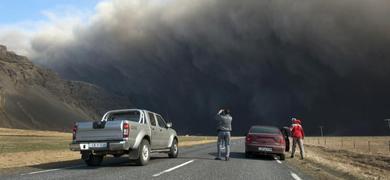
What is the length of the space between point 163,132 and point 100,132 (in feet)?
13.9

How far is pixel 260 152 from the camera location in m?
22.8

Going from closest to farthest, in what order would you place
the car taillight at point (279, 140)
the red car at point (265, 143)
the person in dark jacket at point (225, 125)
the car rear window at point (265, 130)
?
the person in dark jacket at point (225, 125) < the red car at point (265, 143) < the car taillight at point (279, 140) < the car rear window at point (265, 130)

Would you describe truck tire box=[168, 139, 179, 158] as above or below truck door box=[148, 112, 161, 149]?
below

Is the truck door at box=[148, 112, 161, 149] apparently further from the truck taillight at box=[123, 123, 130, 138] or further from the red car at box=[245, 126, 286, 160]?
the red car at box=[245, 126, 286, 160]

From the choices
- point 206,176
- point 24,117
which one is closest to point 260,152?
point 206,176

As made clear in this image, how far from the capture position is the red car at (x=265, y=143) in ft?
73.8

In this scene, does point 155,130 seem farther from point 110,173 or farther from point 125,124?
point 110,173

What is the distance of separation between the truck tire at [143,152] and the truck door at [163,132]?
6.57 feet

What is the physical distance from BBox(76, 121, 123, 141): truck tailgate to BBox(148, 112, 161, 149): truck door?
7.96 ft

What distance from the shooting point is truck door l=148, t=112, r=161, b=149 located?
18019mm

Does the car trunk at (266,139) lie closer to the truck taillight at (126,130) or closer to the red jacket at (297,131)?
the red jacket at (297,131)

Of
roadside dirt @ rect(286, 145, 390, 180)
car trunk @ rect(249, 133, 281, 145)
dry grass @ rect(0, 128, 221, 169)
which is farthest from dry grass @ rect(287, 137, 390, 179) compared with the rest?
dry grass @ rect(0, 128, 221, 169)

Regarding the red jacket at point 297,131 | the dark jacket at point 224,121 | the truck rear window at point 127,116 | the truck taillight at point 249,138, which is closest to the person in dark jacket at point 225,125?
the dark jacket at point 224,121

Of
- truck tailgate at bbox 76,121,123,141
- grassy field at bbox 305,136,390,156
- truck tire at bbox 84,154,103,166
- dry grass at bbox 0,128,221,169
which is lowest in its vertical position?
grassy field at bbox 305,136,390,156
